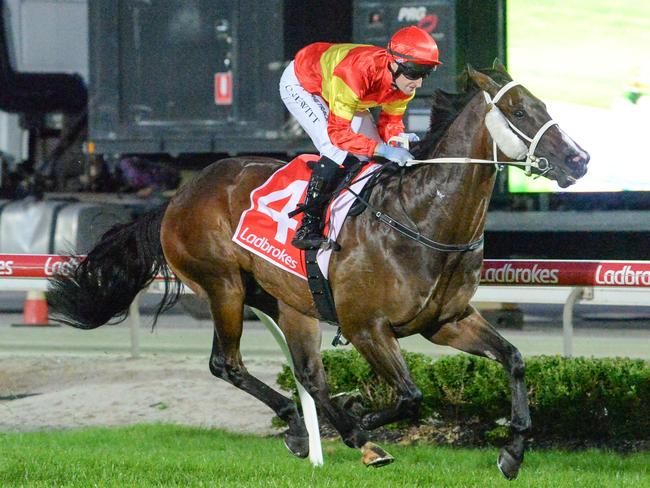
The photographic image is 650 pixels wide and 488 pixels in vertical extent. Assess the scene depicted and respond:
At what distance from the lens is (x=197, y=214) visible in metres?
6.39

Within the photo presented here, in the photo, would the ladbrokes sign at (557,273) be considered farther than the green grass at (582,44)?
No

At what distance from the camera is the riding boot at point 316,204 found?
5.57m

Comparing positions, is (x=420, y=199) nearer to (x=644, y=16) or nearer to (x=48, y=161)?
(x=644, y=16)

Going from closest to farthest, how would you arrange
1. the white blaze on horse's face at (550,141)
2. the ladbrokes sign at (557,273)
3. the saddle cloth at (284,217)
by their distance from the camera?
the white blaze on horse's face at (550,141)
the saddle cloth at (284,217)
the ladbrokes sign at (557,273)

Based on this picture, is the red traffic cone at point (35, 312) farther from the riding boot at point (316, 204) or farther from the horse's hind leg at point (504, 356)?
the horse's hind leg at point (504, 356)

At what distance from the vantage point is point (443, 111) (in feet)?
18.1

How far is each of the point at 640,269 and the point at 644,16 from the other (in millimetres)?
4960

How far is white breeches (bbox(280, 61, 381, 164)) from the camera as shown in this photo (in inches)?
231

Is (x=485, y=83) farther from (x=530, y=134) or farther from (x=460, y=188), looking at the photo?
(x=460, y=188)

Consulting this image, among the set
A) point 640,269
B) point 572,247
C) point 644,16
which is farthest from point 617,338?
point 640,269

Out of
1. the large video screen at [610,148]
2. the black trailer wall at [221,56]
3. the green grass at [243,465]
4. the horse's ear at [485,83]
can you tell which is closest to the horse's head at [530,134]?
the horse's ear at [485,83]

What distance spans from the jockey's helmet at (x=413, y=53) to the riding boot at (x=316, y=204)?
523 mm

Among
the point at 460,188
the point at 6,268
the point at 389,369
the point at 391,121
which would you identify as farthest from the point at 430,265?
the point at 6,268

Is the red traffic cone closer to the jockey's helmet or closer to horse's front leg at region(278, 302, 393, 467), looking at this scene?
horse's front leg at region(278, 302, 393, 467)
